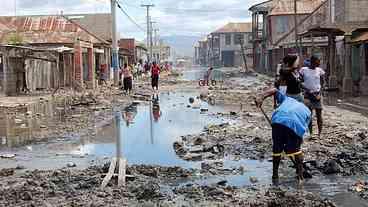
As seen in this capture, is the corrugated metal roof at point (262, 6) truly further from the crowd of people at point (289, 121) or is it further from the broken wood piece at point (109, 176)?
the broken wood piece at point (109, 176)

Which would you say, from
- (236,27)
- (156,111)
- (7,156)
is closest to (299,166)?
(7,156)

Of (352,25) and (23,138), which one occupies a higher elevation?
(352,25)

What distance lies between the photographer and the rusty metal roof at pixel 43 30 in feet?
121

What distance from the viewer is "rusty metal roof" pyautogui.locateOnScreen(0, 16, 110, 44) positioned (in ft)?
121

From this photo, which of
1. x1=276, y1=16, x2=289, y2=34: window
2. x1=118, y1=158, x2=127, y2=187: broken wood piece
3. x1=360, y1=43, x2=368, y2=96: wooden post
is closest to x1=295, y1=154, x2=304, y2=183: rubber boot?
x1=118, y1=158, x2=127, y2=187: broken wood piece

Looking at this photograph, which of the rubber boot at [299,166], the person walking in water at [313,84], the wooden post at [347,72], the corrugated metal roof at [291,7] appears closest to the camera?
the rubber boot at [299,166]

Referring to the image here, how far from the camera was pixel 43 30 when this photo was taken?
132ft

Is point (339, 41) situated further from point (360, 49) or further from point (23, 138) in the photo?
point (23, 138)

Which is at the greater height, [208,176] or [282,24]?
[282,24]

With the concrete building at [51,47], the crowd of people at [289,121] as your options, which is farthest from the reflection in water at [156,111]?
the crowd of people at [289,121]

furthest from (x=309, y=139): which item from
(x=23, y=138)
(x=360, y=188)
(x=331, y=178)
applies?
(x=23, y=138)

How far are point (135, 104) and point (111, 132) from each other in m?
10.7

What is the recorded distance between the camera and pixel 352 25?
88.2 feet

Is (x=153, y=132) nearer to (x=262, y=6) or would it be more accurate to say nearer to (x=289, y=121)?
(x=289, y=121)
